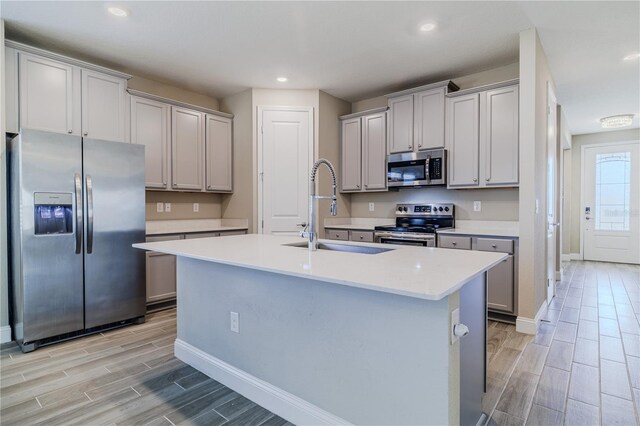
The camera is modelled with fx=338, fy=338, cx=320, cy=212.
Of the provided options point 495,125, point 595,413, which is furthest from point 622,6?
point 595,413

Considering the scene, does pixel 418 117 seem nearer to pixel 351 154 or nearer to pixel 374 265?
pixel 351 154

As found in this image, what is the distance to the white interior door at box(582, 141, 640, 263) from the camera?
6.30m

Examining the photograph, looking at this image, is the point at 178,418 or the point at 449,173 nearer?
the point at 178,418

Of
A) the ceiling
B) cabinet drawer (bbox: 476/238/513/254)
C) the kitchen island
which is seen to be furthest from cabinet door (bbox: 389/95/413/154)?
the kitchen island

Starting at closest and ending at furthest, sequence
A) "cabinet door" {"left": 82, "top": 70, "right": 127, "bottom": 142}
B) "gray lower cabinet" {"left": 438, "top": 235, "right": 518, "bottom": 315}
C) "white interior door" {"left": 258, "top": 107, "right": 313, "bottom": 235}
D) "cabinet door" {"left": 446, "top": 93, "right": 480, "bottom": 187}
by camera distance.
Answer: "gray lower cabinet" {"left": 438, "top": 235, "right": 518, "bottom": 315}
"cabinet door" {"left": 82, "top": 70, "right": 127, "bottom": 142}
"cabinet door" {"left": 446, "top": 93, "right": 480, "bottom": 187}
"white interior door" {"left": 258, "top": 107, "right": 313, "bottom": 235}

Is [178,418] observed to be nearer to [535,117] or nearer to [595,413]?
[595,413]

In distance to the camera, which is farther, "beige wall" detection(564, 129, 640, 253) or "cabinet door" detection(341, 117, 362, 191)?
"beige wall" detection(564, 129, 640, 253)

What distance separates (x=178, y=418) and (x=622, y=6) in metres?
4.09

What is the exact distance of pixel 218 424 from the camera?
175cm

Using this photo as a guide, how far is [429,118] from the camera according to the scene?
13.0 feet

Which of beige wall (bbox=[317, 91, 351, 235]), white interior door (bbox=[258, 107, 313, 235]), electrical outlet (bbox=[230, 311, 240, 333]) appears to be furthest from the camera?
beige wall (bbox=[317, 91, 351, 235])

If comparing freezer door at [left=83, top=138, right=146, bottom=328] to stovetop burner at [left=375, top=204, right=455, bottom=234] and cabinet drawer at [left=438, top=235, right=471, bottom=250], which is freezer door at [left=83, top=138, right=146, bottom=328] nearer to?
stovetop burner at [left=375, top=204, right=455, bottom=234]

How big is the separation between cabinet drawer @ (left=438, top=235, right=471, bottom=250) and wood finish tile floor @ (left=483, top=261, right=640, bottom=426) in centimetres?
80

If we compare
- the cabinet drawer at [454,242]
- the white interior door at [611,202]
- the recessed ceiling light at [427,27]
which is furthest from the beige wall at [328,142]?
the white interior door at [611,202]
